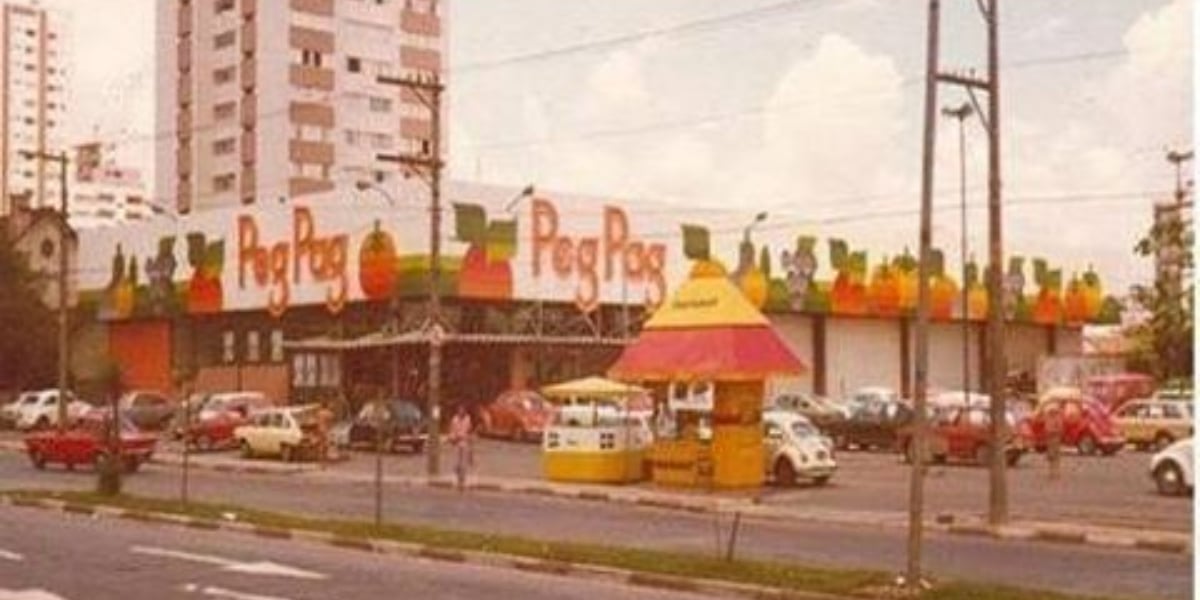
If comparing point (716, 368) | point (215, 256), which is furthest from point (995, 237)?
point (215, 256)

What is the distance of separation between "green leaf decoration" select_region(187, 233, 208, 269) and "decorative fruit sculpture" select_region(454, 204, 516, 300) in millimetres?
13876

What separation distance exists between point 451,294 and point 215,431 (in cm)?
1044

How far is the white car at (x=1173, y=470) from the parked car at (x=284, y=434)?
23.4 m

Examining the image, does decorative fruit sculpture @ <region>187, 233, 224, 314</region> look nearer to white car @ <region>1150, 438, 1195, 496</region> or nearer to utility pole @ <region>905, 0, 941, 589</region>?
white car @ <region>1150, 438, 1195, 496</region>

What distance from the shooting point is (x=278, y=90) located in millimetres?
107562

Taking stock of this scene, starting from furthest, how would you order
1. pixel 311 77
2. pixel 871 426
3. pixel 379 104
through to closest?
pixel 379 104, pixel 311 77, pixel 871 426

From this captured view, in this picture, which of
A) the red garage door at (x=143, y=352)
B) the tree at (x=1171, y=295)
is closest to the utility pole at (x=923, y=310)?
the tree at (x=1171, y=295)

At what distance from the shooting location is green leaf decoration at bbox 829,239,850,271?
74625 mm

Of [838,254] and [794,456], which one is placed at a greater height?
[838,254]

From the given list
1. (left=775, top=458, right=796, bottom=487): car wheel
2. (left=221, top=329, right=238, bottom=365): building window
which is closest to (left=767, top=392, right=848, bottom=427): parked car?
(left=775, top=458, right=796, bottom=487): car wheel

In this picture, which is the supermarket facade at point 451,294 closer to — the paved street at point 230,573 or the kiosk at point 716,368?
the kiosk at point 716,368

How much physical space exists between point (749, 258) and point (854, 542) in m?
45.8

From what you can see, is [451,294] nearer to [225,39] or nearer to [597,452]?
[597,452]

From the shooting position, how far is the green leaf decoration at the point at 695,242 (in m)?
68.6
